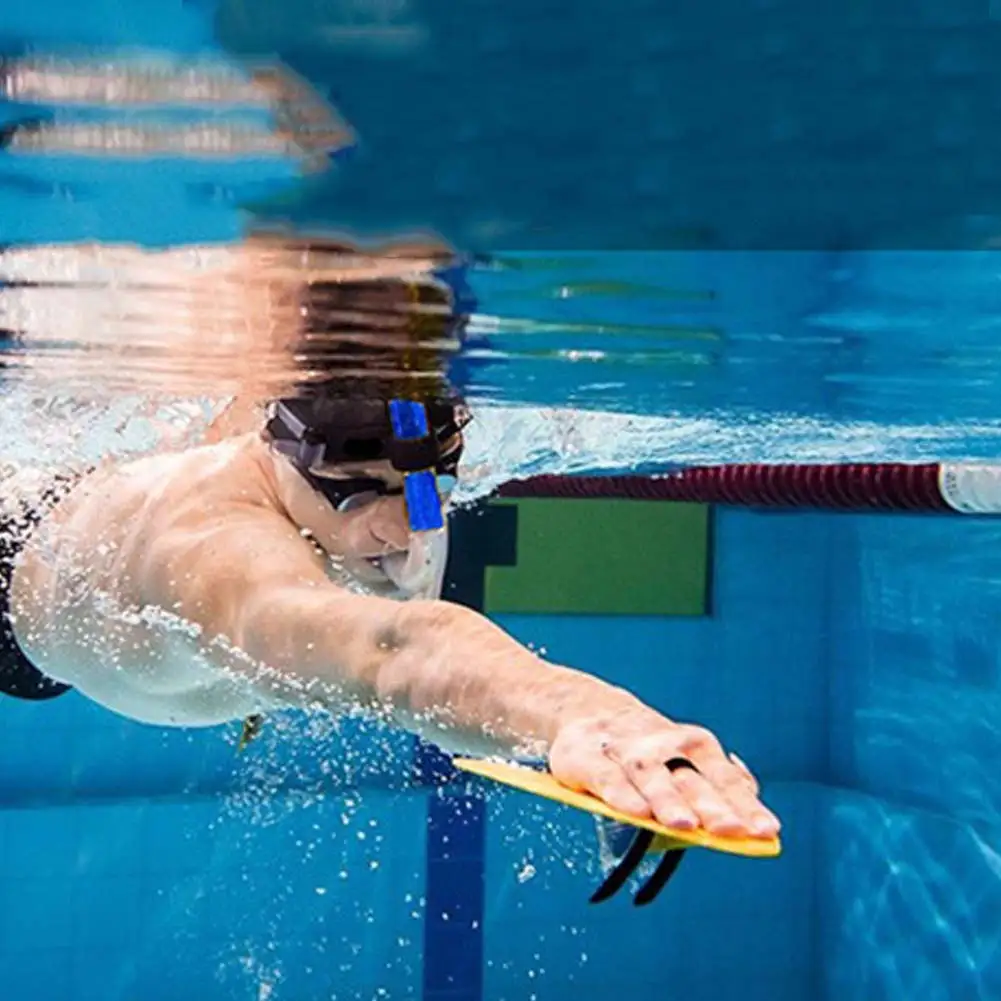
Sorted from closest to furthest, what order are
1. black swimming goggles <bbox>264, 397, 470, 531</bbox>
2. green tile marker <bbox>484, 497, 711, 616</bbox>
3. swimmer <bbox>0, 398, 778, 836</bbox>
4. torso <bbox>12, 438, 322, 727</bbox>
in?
swimmer <bbox>0, 398, 778, 836</bbox> < torso <bbox>12, 438, 322, 727</bbox> < black swimming goggles <bbox>264, 397, 470, 531</bbox> < green tile marker <bbox>484, 497, 711, 616</bbox>

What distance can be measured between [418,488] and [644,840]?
6.12ft

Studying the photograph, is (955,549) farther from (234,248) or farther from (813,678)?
(234,248)

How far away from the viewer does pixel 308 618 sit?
103 inches

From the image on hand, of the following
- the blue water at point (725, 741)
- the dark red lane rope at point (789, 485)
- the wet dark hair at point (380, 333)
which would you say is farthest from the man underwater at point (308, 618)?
the dark red lane rope at point (789, 485)

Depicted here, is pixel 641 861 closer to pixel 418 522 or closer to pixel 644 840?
pixel 644 840

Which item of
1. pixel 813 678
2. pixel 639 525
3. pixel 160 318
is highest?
pixel 160 318

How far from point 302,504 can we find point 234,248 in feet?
2.17

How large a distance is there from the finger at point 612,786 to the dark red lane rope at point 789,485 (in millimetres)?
5480

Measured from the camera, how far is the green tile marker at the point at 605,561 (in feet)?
32.4

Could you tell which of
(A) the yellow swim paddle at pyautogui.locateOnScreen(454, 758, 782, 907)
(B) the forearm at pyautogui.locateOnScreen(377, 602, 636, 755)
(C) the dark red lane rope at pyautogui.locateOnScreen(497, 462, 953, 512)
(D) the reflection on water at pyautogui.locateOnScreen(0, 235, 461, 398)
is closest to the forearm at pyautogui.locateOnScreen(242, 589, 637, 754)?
(B) the forearm at pyautogui.locateOnScreen(377, 602, 636, 755)

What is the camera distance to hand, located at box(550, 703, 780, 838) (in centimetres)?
168

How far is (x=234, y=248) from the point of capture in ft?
10.7

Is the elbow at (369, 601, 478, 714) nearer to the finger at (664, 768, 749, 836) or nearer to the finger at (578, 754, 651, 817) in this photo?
the finger at (578, 754, 651, 817)

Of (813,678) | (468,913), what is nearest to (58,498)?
(468,913)
